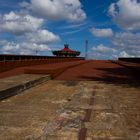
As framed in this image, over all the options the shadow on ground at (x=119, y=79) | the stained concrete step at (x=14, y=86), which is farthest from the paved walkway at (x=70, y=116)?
the shadow on ground at (x=119, y=79)

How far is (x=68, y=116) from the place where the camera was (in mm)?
6566

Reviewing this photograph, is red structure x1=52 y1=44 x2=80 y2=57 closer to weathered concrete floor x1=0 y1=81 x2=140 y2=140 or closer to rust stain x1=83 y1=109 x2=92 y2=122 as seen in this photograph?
weathered concrete floor x1=0 y1=81 x2=140 y2=140

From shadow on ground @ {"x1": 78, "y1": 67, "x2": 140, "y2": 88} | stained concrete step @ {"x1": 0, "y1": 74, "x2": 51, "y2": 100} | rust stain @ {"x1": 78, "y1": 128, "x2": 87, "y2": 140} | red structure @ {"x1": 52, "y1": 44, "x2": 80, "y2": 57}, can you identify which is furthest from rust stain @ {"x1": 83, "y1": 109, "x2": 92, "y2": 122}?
red structure @ {"x1": 52, "y1": 44, "x2": 80, "y2": 57}

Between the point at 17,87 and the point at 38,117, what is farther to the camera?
the point at 17,87

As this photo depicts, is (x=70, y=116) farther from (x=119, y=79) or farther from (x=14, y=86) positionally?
(x=119, y=79)

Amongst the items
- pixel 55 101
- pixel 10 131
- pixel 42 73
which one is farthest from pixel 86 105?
pixel 42 73

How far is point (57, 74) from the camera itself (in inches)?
640

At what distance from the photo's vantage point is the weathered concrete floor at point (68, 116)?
528 centimetres

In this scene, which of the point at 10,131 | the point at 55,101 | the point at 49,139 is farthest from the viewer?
the point at 55,101

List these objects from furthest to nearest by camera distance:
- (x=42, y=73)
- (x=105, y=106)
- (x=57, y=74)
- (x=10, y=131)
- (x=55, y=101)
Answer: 1. (x=57, y=74)
2. (x=42, y=73)
3. (x=55, y=101)
4. (x=105, y=106)
5. (x=10, y=131)

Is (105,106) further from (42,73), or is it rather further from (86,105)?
(42,73)

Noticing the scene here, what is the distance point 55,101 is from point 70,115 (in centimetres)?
192

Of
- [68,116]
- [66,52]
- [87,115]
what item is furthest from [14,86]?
[66,52]

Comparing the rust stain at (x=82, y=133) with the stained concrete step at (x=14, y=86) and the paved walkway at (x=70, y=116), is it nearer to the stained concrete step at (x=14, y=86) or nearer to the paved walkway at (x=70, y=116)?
the paved walkway at (x=70, y=116)
